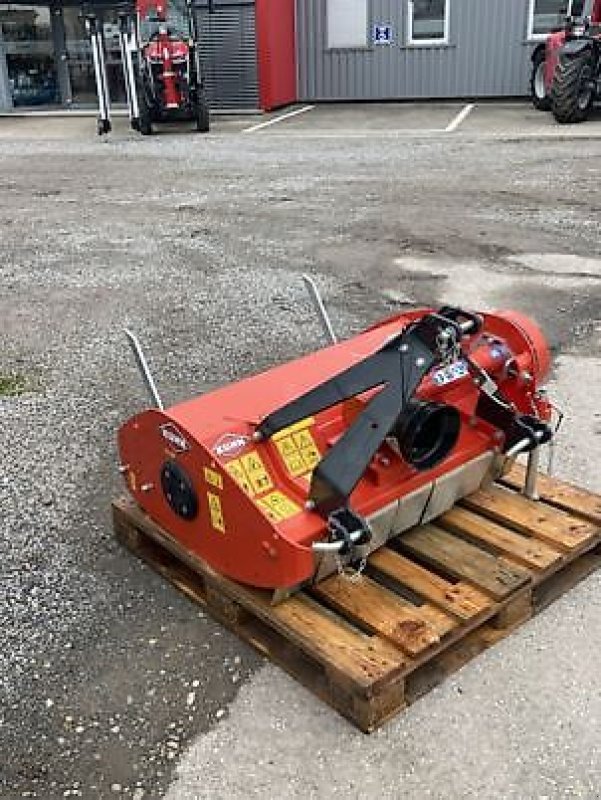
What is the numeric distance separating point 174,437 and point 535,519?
4.16 ft

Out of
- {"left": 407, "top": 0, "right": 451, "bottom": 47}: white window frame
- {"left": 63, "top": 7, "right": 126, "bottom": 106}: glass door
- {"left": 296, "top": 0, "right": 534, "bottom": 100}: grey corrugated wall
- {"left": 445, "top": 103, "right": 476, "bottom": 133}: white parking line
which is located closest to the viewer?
{"left": 445, "top": 103, "right": 476, "bottom": 133}: white parking line

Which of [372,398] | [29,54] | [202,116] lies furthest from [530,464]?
[29,54]

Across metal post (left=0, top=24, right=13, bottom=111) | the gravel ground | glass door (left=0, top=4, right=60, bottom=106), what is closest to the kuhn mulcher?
the gravel ground

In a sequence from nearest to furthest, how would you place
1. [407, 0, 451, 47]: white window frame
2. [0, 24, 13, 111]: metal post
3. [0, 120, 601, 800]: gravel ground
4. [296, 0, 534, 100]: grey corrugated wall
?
[0, 120, 601, 800]: gravel ground, [296, 0, 534, 100]: grey corrugated wall, [407, 0, 451, 47]: white window frame, [0, 24, 13, 111]: metal post

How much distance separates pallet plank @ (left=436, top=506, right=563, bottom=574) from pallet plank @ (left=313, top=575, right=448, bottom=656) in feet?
1.36

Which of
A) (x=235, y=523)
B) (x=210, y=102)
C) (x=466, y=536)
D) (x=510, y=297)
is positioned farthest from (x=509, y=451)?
(x=210, y=102)

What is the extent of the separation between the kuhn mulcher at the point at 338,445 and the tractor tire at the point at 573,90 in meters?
10.3

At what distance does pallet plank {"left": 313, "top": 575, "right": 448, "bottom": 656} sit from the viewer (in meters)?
2.39

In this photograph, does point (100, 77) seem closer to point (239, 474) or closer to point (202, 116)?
point (202, 116)

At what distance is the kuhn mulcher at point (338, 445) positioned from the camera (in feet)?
7.89

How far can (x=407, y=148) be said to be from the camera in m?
11.7

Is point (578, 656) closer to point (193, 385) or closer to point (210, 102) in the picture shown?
point (193, 385)

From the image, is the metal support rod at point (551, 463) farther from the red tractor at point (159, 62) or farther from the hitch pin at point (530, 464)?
the red tractor at point (159, 62)

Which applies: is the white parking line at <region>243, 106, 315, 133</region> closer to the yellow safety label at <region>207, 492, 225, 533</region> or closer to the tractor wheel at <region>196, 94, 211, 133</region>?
the tractor wheel at <region>196, 94, 211, 133</region>
